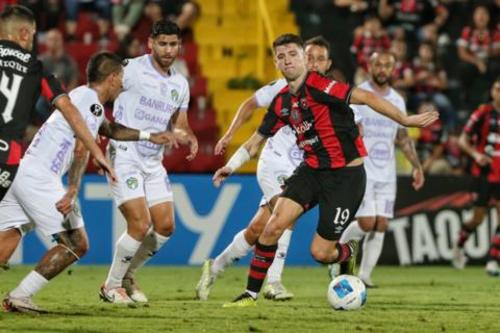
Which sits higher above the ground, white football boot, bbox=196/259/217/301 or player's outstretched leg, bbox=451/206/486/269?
white football boot, bbox=196/259/217/301

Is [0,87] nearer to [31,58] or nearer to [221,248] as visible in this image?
[31,58]

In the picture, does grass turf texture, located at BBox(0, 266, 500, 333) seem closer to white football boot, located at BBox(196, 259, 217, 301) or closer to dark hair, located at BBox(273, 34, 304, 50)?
white football boot, located at BBox(196, 259, 217, 301)

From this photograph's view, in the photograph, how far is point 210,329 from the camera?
25.9 feet

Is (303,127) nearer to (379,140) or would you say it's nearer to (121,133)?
(121,133)

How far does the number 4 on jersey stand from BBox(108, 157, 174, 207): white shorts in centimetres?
202

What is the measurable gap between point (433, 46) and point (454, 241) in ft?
14.4

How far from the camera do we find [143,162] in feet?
33.8

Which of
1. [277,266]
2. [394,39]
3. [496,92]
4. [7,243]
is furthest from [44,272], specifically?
[394,39]

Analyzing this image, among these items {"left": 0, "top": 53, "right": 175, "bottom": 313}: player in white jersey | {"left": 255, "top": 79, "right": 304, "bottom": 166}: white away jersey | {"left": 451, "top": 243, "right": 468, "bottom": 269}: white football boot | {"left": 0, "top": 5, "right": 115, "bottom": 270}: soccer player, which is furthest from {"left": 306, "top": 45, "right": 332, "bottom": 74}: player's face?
{"left": 451, "top": 243, "right": 468, "bottom": 269}: white football boot

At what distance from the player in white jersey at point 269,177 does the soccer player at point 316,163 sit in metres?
1.00

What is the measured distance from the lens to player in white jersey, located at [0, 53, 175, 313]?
873 cm

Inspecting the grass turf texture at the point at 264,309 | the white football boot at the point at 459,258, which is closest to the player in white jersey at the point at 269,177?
the grass turf texture at the point at 264,309

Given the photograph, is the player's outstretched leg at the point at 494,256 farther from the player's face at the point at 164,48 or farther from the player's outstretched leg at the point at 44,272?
the player's outstretched leg at the point at 44,272

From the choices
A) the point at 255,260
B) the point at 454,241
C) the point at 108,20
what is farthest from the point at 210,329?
the point at 108,20
